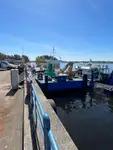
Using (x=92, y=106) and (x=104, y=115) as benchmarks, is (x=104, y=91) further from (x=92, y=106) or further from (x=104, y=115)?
(x=104, y=115)

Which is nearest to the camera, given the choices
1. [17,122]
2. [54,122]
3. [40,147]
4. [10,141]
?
[40,147]

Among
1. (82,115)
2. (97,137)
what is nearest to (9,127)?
(97,137)

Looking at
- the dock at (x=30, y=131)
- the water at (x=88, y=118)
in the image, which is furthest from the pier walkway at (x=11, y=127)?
the water at (x=88, y=118)

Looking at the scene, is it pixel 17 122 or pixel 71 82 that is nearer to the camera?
pixel 17 122

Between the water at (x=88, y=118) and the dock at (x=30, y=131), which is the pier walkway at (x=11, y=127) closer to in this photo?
the dock at (x=30, y=131)

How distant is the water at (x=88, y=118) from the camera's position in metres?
5.95

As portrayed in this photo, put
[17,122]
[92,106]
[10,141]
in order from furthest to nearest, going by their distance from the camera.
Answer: [92,106]
[17,122]
[10,141]

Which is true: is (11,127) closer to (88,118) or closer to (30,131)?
(30,131)

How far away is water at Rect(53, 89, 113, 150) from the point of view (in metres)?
5.95

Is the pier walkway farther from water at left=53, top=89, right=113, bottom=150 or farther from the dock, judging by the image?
water at left=53, top=89, right=113, bottom=150

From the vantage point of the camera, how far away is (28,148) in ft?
10.7

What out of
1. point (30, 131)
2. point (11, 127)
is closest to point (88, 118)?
point (11, 127)

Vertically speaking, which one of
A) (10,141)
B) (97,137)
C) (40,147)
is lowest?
(97,137)

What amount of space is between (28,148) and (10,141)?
0.91m
